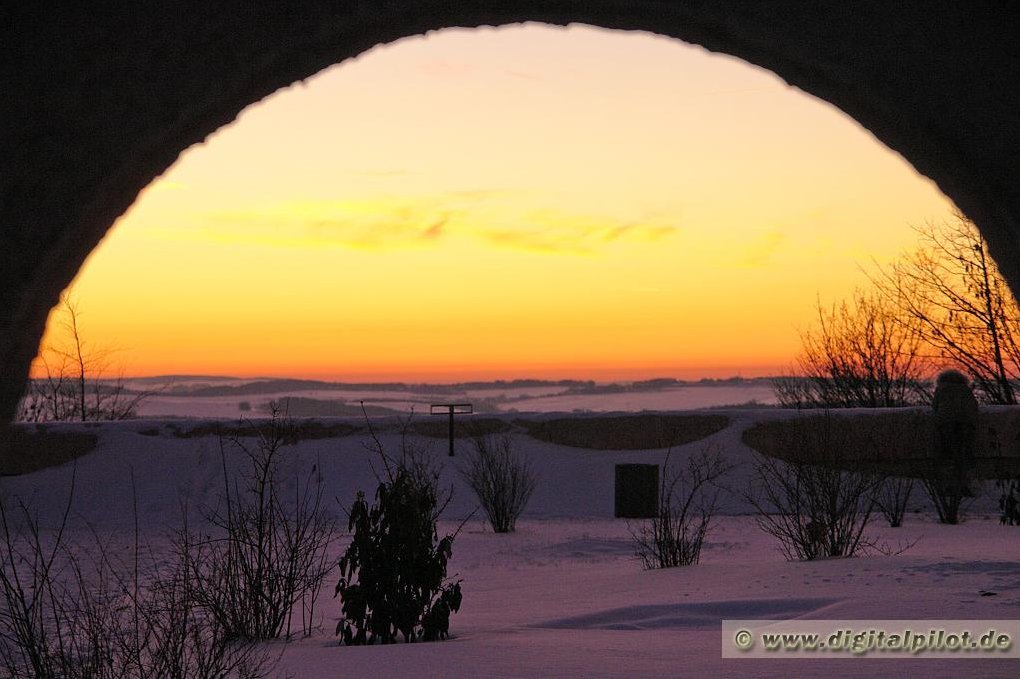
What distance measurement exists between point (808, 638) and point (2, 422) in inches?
155


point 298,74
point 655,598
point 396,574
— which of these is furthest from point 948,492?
point 298,74

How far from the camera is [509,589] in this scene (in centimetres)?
859

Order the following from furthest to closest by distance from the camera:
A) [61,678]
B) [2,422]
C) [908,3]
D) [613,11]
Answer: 1. [61,678]
2. [2,422]
3. [613,11]
4. [908,3]

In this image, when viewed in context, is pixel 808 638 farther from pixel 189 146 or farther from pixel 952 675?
pixel 189 146

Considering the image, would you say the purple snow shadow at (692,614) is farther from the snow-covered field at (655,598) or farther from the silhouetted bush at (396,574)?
the silhouetted bush at (396,574)

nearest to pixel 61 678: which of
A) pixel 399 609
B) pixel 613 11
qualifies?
pixel 399 609

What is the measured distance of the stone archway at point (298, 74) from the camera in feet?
8.44

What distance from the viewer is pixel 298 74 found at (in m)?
2.81

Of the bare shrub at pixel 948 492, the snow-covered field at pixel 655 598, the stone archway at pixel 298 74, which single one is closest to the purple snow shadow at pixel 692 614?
the snow-covered field at pixel 655 598

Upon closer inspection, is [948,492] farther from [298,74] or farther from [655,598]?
[298,74]

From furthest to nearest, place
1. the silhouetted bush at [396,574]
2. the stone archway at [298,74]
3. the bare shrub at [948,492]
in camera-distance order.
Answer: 1. the bare shrub at [948,492]
2. the silhouetted bush at [396,574]
3. the stone archway at [298,74]

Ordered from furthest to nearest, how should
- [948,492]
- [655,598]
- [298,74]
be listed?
[948,492] < [655,598] < [298,74]

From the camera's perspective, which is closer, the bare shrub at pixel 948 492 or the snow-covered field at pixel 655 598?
the snow-covered field at pixel 655 598

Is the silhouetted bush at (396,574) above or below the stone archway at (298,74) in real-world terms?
below
